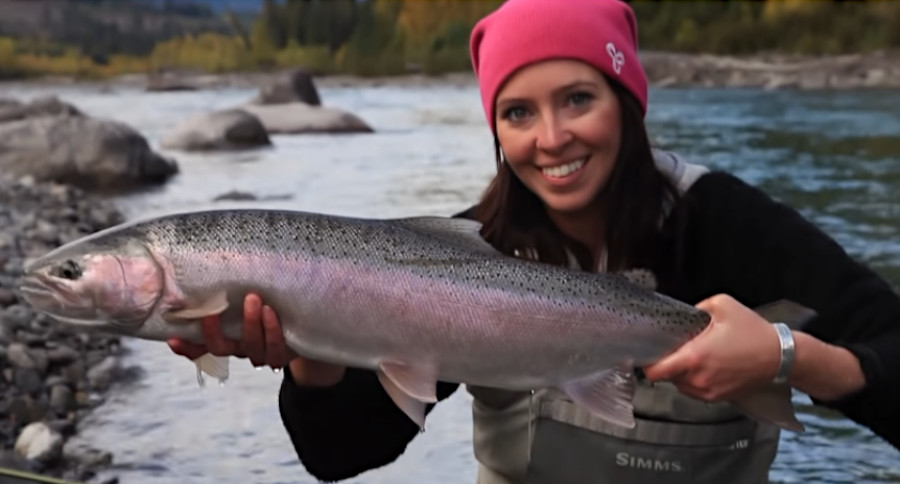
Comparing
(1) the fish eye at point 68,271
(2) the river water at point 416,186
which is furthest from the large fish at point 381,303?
(2) the river water at point 416,186

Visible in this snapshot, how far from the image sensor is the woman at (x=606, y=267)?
116 cm

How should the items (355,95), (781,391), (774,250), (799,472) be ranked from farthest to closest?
(355,95) < (799,472) < (774,250) < (781,391)

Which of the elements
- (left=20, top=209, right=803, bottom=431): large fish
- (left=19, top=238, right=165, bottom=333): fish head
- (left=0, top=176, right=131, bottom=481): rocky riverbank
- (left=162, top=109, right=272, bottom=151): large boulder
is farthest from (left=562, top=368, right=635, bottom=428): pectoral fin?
(left=162, top=109, right=272, bottom=151): large boulder

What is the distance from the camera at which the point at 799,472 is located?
262 centimetres

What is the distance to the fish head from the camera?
3.56ft

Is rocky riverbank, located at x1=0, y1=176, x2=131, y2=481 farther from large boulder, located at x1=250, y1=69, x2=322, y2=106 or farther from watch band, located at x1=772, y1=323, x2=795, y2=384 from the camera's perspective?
large boulder, located at x1=250, y1=69, x2=322, y2=106

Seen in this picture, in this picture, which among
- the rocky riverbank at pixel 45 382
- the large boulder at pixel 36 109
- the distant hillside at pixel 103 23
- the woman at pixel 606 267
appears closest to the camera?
the woman at pixel 606 267

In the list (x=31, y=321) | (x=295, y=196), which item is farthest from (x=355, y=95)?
(x=31, y=321)

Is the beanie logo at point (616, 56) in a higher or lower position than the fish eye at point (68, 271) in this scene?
higher

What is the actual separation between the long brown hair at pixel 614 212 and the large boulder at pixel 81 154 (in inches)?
275

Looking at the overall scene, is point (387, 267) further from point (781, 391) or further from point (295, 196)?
point (295, 196)

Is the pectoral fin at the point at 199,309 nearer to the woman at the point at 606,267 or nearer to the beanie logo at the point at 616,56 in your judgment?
the woman at the point at 606,267

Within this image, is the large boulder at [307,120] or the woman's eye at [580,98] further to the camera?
the large boulder at [307,120]

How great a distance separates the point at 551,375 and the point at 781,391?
22 centimetres
